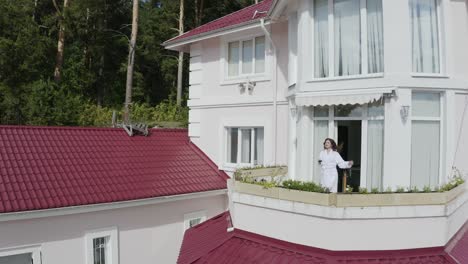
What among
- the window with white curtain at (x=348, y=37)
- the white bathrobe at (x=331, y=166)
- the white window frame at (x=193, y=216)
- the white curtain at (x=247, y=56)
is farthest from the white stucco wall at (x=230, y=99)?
the white bathrobe at (x=331, y=166)

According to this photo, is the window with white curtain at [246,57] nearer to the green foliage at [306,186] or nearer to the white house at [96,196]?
the white house at [96,196]

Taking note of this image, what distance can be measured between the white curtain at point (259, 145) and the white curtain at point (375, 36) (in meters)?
5.76

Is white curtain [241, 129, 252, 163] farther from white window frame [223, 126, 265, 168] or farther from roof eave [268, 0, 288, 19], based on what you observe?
roof eave [268, 0, 288, 19]

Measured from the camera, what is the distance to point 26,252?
10547 mm

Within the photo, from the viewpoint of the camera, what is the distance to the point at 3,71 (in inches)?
1051

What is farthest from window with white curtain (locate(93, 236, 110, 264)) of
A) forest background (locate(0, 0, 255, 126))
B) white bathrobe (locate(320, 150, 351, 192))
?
forest background (locate(0, 0, 255, 126))

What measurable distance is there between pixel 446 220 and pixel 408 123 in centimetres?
Answer: 226

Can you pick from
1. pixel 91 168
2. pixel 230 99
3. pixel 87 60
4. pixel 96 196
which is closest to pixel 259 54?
pixel 230 99

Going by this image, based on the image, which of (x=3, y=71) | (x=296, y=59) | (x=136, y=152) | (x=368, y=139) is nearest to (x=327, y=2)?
(x=296, y=59)

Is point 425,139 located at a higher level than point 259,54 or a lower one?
lower

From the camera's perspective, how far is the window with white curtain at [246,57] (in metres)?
14.6

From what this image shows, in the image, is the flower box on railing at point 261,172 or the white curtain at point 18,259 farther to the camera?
the flower box on railing at point 261,172

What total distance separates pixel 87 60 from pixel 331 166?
33.7 m

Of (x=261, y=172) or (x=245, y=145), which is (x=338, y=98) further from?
(x=245, y=145)
